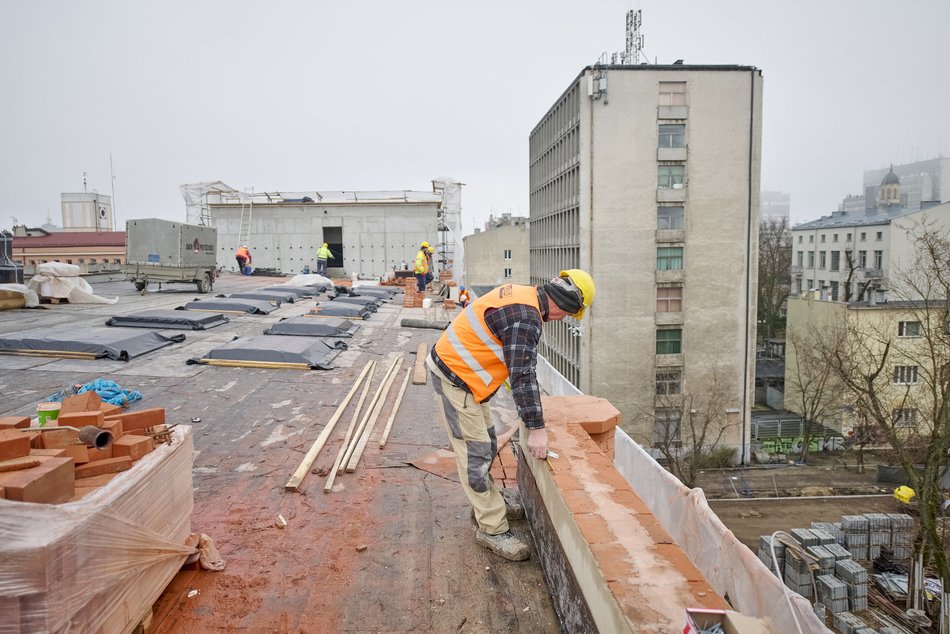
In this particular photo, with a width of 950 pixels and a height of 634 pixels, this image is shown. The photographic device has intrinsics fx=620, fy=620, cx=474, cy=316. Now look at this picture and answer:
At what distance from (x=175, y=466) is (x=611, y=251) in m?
25.2

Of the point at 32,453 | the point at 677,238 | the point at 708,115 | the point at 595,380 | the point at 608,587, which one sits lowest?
the point at 595,380

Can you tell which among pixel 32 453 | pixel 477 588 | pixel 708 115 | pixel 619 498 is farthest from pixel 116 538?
pixel 708 115

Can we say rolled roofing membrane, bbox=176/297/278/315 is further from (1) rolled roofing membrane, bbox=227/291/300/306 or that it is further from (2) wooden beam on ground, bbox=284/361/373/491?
(2) wooden beam on ground, bbox=284/361/373/491

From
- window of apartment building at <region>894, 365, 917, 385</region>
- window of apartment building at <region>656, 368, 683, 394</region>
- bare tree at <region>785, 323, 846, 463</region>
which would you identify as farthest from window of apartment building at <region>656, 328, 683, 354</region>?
window of apartment building at <region>894, 365, 917, 385</region>

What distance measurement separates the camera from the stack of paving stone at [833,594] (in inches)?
544

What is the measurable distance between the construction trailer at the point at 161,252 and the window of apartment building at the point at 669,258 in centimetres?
1841

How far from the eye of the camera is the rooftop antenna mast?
3069cm

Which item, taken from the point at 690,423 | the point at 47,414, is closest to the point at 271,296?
the point at 47,414

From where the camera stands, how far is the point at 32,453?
2.67 m

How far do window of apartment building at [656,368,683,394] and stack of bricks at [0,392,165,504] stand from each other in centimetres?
2692

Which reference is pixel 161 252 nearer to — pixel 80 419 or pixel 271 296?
pixel 271 296

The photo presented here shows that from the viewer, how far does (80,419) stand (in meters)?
2.92

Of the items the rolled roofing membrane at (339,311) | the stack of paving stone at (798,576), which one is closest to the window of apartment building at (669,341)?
the stack of paving stone at (798,576)

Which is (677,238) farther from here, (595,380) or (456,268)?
(456,268)
